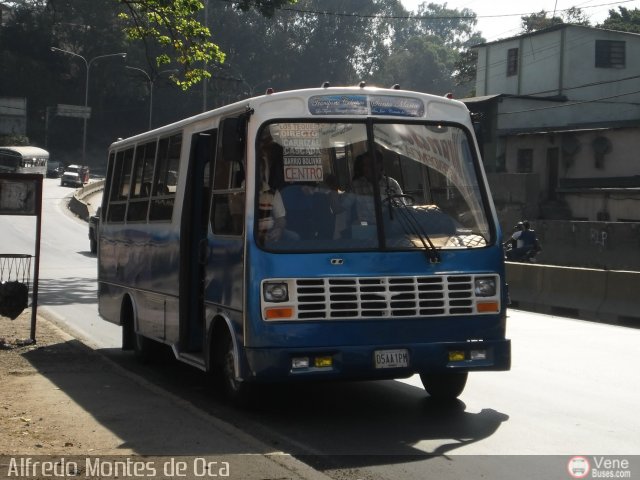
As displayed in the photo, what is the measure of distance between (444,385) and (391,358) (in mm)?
1491

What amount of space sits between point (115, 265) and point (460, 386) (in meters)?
5.50

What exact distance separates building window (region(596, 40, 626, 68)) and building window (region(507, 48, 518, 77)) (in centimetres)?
476

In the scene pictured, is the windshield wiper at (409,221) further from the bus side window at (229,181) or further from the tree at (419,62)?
the tree at (419,62)

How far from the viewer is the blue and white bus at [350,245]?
8391 mm

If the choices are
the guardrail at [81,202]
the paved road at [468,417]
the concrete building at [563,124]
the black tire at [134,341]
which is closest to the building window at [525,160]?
the concrete building at [563,124]

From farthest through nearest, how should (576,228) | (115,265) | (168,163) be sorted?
(576,228), (115,265), (168,163)

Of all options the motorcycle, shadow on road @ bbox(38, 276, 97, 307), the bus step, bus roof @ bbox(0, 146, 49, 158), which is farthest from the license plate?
bus roof @ bbox(0, 146, 49, 158)

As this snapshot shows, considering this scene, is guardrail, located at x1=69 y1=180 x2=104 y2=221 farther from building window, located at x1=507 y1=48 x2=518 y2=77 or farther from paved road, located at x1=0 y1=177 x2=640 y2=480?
paved road, located at x1=0 y1=177 x2=640 y2=480

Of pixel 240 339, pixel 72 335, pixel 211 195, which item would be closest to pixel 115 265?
pixel 72 335

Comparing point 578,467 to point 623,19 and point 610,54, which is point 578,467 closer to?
point 610,54

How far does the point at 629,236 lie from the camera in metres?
28.2

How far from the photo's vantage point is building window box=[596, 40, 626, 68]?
56.1m

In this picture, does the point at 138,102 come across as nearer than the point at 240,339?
No

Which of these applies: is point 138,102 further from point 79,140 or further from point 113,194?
point 113,194
